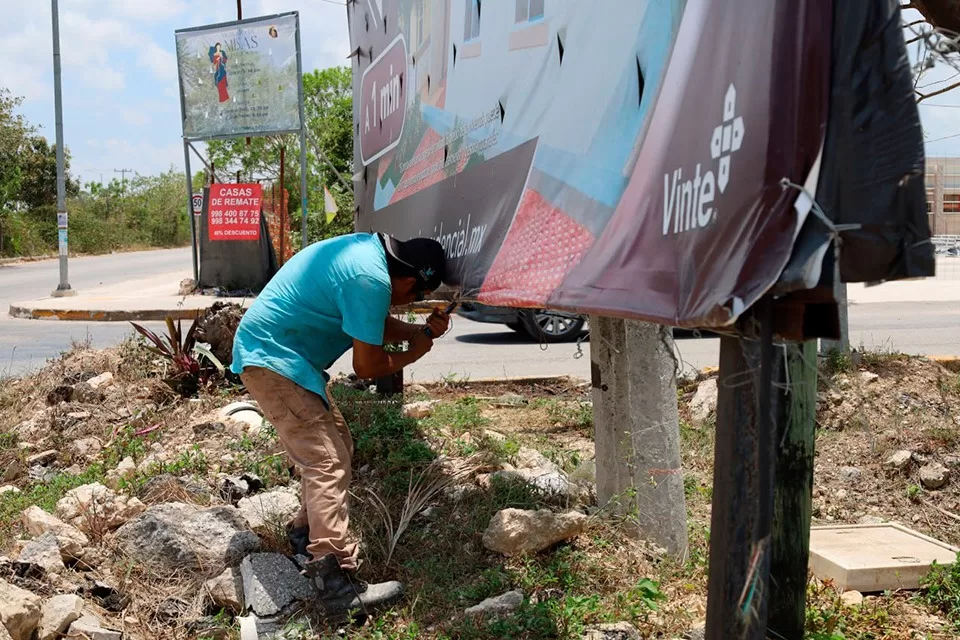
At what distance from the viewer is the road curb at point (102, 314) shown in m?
14.9

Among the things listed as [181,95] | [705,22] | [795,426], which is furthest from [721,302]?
[181,95]

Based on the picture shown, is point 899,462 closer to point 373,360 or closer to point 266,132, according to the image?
point 373,360

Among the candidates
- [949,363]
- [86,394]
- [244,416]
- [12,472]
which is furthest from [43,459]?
[949,363]

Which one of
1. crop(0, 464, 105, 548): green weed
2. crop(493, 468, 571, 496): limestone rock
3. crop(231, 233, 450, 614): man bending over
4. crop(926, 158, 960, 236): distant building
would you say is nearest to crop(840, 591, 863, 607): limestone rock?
crop(493, 468, 571, 496): limestone rock

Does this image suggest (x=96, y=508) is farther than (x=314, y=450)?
Yes

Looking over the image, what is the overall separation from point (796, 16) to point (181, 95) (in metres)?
17.5

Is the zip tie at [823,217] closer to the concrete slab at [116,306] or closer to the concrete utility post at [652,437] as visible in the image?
the concrete utility post at [652,437]

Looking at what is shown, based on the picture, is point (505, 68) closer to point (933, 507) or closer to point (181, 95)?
point (933, 507)

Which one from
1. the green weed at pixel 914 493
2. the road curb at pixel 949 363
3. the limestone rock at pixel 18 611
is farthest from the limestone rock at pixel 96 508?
the road curb at pixel 949 363

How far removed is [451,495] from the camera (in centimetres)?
463

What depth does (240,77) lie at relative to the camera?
17094 millimetres

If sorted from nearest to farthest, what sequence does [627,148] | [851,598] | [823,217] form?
1. [823,217]
2. [627,148]
3. [851,598]

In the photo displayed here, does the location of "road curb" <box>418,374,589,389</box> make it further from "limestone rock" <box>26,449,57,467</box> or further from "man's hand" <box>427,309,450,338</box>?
"man's hand" <box>427,309,450,338</box>

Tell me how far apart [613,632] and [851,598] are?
103cm
